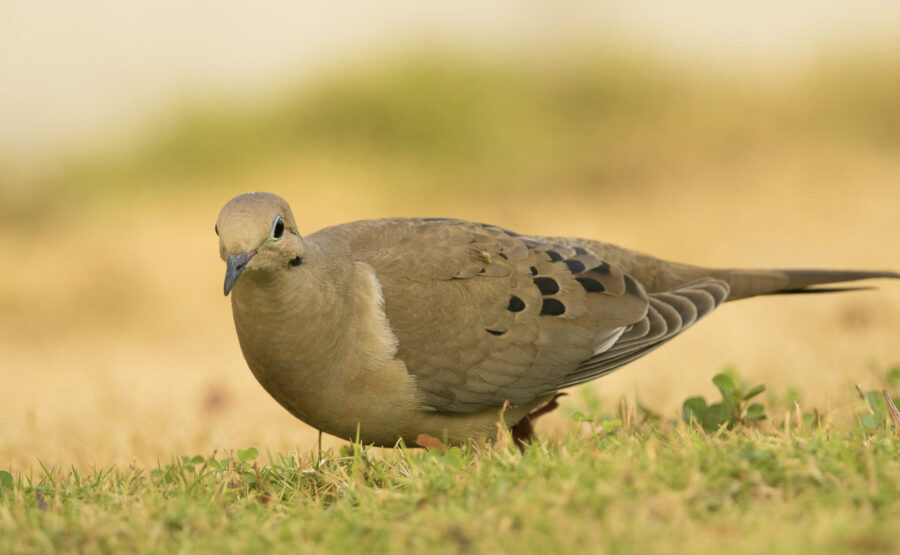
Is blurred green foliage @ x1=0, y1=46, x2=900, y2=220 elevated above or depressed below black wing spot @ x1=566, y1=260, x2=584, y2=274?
above

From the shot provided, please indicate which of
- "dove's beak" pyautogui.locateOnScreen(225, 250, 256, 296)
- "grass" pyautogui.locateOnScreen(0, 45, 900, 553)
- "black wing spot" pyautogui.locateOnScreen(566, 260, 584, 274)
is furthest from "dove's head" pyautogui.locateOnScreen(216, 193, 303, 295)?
"black wing spot" pyautogui.locateOnScreen(566, 260, 584, 274)

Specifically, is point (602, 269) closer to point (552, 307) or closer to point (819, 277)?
point (552, 307)

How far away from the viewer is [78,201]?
1209 cm

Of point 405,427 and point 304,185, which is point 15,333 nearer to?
point 304,185

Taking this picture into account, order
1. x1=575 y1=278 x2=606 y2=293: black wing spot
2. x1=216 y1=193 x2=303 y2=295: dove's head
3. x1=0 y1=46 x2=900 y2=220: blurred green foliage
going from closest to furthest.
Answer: x1=216 y1=193 x2=303 y2=295: dove's head
x1=575 y1=278 x2=606 y2=293: black wing spot
x1=0 y1=46 x2=900 y2=220: blurred green foliage

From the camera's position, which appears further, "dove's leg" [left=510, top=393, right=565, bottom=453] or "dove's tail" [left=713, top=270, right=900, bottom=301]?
"dove's tail" [left=713, top=270, right=900, bottom=301]

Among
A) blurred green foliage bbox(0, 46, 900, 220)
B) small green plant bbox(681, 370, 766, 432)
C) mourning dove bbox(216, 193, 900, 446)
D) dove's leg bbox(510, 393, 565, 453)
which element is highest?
blurred green foliage bbox(0, 46, 900, 220)

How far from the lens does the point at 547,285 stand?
14.3 ft

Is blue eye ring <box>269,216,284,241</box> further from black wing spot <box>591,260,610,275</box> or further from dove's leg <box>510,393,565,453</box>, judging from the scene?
black wing spot <box>591,260,610,275</box>

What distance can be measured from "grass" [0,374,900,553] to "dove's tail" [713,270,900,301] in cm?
164

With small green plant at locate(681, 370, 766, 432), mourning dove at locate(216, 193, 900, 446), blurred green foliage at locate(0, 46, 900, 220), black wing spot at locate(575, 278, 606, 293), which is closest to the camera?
mourning dove at locate(216, 193, 900, 446)

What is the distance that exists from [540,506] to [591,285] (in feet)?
7.01

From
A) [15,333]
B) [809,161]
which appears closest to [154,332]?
[15,333]

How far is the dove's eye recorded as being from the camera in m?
3.52
